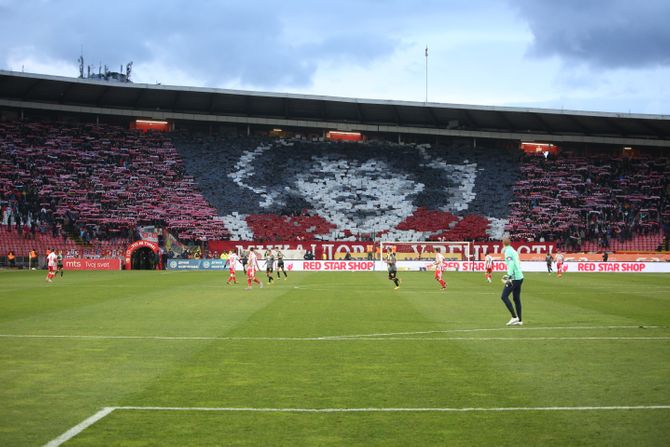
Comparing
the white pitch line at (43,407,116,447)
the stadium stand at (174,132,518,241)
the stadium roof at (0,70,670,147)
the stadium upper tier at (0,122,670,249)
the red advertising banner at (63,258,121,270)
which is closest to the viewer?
the white pitch line at (43,407,116,447)

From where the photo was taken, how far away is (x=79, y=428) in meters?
8.43

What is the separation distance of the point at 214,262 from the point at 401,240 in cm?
1886

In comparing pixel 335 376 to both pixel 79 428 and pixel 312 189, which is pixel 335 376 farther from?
pixel 312 189

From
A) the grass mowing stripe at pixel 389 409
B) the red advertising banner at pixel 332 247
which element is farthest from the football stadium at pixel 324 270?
the red advertising banner at pixel 332 247

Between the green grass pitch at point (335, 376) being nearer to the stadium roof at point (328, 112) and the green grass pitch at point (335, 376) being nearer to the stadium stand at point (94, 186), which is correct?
the stadium stand at point (94, 186)

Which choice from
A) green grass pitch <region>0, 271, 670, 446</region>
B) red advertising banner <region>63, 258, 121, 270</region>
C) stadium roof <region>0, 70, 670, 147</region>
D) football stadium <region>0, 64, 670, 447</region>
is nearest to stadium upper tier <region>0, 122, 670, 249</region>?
football stadium <region>0, 64, 670, 447</region>

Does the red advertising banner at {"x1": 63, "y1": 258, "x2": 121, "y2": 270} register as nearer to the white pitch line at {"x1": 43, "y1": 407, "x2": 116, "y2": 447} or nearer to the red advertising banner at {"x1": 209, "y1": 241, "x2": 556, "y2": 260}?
the red advertising banner at {"x1": 209, "y1": 241, "x2": 556, "y2": 260}

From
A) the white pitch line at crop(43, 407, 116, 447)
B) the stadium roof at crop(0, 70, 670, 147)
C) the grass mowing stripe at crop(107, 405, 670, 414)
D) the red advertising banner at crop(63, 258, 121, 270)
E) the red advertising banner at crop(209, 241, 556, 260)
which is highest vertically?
the stadium roof at crop(0, 70, 670, 147)

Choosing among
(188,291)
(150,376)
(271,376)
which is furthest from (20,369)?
(188,291)

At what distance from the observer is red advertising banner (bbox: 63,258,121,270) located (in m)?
61.1

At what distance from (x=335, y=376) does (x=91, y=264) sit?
53590mm

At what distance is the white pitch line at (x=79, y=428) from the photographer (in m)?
7.83

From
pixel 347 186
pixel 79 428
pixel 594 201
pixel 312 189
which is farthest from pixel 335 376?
pixel 594 201

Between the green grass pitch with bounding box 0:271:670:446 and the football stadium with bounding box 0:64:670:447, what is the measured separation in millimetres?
60
